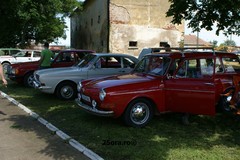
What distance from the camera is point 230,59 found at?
29.3ft

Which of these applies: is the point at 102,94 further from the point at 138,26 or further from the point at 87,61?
the point at 138,26

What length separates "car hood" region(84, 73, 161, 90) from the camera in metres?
7.15

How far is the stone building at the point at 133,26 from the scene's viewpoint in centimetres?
2577

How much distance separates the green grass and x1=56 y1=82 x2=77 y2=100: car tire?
55.5 inches

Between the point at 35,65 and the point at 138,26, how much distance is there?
14.0 m

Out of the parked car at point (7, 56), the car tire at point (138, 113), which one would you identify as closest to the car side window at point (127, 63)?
the car tire at point (138, 113)

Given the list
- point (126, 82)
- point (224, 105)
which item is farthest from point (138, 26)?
point (126, 82)

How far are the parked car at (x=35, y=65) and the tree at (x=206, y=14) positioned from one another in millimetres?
4480

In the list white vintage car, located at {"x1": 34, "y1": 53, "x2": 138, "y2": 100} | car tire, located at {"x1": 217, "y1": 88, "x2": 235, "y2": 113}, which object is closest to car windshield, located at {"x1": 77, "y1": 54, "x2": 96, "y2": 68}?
white vintage car, located at {"x1": 34, "y1": 53, "x2": 138, "y2": 100}

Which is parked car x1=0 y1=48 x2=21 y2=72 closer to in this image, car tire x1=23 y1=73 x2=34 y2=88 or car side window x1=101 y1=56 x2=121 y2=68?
car tire x1=23 y1=73 x2=34 y2=88

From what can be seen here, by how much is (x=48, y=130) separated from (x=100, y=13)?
855 inches

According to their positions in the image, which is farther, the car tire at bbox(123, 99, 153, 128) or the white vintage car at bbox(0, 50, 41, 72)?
the white vintage car at bbox(0, 50, 41, 72)

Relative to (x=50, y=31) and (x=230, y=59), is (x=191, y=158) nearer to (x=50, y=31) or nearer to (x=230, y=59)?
(x=230, y=59)

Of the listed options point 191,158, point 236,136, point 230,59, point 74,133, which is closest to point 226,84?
point 230,59
